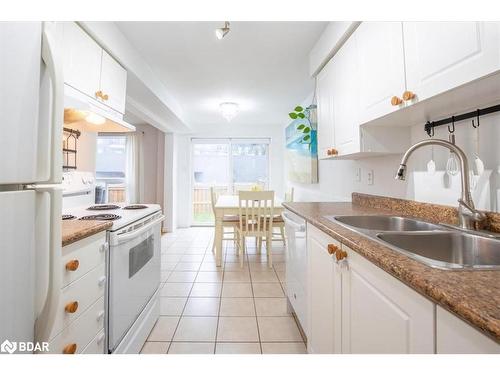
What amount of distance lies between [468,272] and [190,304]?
6.82 feet

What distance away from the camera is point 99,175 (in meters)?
5.44

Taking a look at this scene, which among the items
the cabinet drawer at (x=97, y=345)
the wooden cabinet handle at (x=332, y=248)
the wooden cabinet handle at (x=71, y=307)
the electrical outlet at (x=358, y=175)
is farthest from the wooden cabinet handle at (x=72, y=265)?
the electrical outlet at (x=358, y=175)

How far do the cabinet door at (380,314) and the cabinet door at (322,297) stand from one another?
0.31 feet

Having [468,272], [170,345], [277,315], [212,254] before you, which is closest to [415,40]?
[468,272]

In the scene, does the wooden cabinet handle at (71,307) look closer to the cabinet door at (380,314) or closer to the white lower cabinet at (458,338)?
the cabinet door at (380,314)

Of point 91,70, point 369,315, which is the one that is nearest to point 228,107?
point 91,70

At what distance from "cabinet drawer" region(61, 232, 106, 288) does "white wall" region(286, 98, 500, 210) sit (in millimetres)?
1807

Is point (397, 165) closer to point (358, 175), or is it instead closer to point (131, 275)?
point (358, 175)

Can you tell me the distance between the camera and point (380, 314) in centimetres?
74

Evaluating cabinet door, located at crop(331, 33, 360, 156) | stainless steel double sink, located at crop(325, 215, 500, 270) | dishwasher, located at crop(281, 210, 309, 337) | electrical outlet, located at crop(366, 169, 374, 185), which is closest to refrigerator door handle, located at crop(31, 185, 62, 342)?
stainless steel double sink, located at crop(325, 215, 500, 270)

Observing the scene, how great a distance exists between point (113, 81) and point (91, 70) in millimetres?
310

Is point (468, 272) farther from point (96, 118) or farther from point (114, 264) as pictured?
point (96, 118)

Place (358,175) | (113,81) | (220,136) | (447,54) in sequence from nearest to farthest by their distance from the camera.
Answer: (447,54) < (113,81) < (358,175) < (220,136)

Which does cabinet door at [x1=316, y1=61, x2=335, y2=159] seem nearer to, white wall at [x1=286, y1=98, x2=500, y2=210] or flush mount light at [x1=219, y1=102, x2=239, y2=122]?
white wall at [x1=286, y1=98, x2=500, y2=210]
